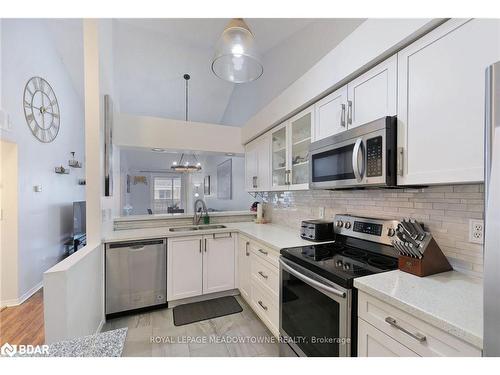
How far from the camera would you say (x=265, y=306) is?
1.98 meters

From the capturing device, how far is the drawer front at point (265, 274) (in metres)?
1.82

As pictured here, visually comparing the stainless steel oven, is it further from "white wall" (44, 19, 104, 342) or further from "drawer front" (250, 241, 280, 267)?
"white wall" (44, 19, 104, 342)

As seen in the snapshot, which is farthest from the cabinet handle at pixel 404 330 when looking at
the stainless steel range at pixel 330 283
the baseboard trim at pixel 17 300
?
the baseboard trim at pixel 17 300

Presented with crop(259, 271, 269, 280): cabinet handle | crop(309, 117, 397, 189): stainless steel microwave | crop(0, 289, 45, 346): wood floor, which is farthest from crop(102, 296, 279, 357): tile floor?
crop(309, 117, 397, 189): stainless steel microwave

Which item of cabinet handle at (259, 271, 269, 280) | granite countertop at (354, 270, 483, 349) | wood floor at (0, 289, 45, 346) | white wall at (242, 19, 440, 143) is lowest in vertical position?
wood floor at (0, 289, 45, 346)

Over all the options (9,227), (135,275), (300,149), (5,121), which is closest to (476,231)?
(300,149)

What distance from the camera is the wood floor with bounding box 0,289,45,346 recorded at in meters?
2.07

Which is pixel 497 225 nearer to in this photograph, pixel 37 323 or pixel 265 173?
pixel 265 173

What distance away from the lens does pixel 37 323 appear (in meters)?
2.32

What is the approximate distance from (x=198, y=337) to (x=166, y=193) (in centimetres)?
719

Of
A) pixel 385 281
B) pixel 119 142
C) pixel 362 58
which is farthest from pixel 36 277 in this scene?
pixel 362 58

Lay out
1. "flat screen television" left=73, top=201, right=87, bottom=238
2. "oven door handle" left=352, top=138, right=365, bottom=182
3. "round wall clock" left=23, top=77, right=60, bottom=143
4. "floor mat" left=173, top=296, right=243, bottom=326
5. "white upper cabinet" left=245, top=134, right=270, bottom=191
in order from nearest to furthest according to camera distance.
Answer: "oven door handle" left=352, top=138, right=365, bottom=182, "floor mat" left=173, top=296, right=243, bottom=326, "white upper cabinet" left=245, top=134, right=270, bottom=191, "round wall clock" left=23, top=77, right=60, bottom=143, "flat screen television" left=73, top=201, right=87, bottom=238

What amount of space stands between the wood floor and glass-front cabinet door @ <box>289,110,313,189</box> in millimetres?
2714
